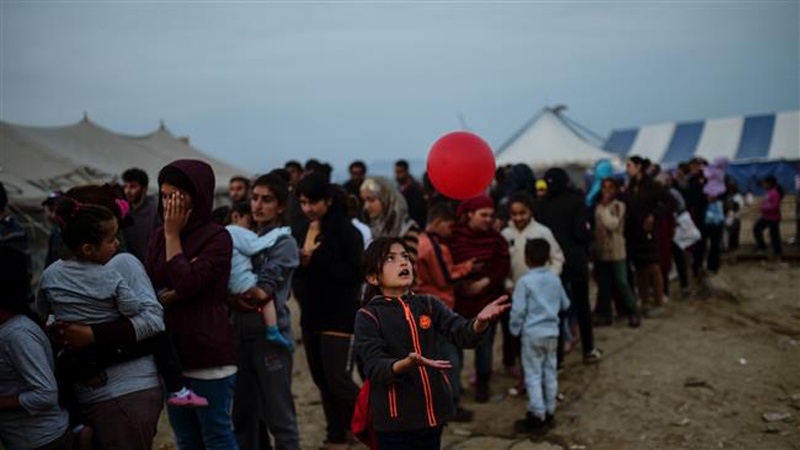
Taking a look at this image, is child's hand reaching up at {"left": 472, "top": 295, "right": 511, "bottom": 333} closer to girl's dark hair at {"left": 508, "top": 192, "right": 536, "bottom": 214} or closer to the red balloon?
the red balloon

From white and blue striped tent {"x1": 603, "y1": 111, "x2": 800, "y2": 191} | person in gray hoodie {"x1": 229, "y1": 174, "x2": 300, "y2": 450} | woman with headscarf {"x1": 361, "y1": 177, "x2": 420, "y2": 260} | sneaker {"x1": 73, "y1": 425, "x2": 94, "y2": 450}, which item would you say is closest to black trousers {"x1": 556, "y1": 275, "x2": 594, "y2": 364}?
woman with headscarf {"x1": 361, "y1": 177, "x2": 420, "y2": 260}

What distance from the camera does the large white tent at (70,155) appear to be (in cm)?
1020

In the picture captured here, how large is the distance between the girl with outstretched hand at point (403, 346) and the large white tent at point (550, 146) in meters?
21.5

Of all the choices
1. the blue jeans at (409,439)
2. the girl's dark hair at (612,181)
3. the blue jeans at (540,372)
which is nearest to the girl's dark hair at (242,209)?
the blue jeans at (409,439)

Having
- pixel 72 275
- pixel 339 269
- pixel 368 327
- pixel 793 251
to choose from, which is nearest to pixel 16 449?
pixel 72 275

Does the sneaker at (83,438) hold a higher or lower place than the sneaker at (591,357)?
higher

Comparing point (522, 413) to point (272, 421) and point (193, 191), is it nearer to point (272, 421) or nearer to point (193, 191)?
point (272, 421)

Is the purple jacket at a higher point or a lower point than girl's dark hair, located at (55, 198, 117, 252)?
lower

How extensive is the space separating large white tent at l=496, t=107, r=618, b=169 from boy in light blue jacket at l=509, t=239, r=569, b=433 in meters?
19.4

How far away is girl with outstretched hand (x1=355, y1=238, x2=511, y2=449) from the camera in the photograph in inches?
111

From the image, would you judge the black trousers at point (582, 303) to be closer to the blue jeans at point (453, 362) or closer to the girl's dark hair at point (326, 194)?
the blue jeans at point (453, 362)

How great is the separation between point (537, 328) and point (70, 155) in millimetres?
11068

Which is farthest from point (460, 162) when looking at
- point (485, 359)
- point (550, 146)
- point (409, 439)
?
point (550, 146)

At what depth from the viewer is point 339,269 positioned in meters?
4.16
